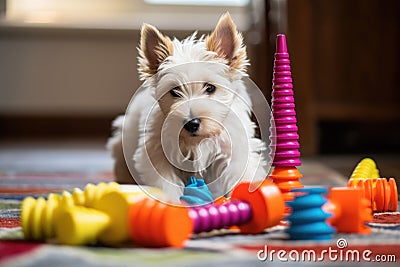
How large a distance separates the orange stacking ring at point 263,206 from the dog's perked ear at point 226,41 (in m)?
Result: 0.34

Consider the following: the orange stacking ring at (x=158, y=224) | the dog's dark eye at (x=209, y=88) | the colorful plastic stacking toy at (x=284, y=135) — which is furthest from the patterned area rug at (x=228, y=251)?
the dog's dark eye at (x=209, y=88)

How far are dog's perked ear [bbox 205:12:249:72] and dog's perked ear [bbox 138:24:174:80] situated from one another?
0.08 m

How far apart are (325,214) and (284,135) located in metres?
0.26

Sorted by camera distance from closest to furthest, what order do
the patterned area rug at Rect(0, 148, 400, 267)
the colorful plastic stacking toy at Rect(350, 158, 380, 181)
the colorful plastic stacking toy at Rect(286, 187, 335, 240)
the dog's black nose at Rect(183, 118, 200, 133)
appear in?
1. the patterned area rug at Rect(0, 148, 400, 267)
2. the colorful plastic stacking toy at Rect(286, 187, 335, 240)
3. the dog's black nose at Rect(183, 118, 200, 133)
4. the colorful plastic stacking toy at Rect(350, 158, 380, 181)

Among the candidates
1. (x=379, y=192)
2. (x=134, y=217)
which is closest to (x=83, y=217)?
(x=134, y=217)

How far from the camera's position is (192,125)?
122 cm

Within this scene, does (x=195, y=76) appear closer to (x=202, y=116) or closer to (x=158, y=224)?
(x=202, y=116)

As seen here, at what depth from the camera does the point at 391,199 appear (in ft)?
4.17

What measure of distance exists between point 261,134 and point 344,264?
0.45 meters

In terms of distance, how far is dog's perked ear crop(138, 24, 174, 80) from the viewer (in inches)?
50.5

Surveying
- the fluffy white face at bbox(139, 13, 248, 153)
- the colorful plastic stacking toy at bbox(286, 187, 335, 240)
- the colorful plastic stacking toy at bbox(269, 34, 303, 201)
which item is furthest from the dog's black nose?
the colorful plastic stacking toy at bbox(286, 187, 335, 240)

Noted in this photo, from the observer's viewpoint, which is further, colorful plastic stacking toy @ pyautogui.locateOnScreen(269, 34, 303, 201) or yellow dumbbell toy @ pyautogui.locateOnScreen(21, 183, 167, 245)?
colorful plastic stacking toy @ pyautogui.locateOnScreen(269, 34, 303, 201)

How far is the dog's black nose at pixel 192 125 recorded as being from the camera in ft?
3.99

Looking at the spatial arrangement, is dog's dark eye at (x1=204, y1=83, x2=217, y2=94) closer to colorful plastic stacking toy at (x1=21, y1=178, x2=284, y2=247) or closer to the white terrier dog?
the white terrier dog
